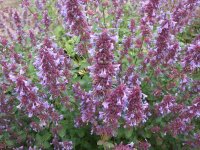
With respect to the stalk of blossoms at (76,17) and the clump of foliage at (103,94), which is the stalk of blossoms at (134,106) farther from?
the stalk of blossoms at (76,17)

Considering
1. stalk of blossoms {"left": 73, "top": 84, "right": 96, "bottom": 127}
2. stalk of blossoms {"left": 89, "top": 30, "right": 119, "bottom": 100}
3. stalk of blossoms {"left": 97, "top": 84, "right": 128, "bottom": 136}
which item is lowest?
stalk of blossoms {"left": 73, "top": 84, "right": 96, "bottom": 127}

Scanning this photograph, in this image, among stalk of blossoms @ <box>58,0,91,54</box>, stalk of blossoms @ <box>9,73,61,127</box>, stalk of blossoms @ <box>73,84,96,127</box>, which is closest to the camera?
stalk of blossoms @ <box>9,73,61,127</box>

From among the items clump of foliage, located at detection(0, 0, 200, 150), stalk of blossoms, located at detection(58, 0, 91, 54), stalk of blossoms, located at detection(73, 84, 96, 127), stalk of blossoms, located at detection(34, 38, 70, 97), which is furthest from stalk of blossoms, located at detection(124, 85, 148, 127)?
stalk of blossoms, located at detection(58, 0, 91, 54)

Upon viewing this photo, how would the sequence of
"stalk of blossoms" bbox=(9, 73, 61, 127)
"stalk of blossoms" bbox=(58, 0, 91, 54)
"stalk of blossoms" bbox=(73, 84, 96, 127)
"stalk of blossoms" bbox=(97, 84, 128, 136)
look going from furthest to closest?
"stalk of blossoms" bbox=(58, 0, 91, 54) → "stalk of blossoms" bbox=(73, 84, 96, 127) → "stalk of blossoms" bbox=(9, 73, 61, 127) → "stalk of blossoms" bbox=(97, 84, 128, 136)

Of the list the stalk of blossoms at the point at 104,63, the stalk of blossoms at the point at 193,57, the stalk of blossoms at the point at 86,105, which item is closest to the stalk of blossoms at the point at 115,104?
the stalk of blossoms at the point at 104,63

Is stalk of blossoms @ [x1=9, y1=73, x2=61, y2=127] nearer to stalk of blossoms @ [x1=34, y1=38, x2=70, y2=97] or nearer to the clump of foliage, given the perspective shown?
the clump of foliage

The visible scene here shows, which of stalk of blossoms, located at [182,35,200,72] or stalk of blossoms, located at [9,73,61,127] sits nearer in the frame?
stalk of blossoms, located at [9,73,61,127]

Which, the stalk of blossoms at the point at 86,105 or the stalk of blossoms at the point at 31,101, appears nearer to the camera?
the stalk of blossoms at the point at 31,101

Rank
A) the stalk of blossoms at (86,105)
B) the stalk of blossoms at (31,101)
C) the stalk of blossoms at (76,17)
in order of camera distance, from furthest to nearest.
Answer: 1. the stalk of blossoms at (76,17)
2. the stalk of blossoms at (86,105)
3. the stalk of blossoms at (31,101)

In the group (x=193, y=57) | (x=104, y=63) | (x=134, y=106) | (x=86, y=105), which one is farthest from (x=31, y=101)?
(x=193, y=57)

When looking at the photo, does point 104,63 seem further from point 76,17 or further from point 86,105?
point 76,17

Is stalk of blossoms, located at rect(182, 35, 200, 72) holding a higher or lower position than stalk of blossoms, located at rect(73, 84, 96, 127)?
higher
